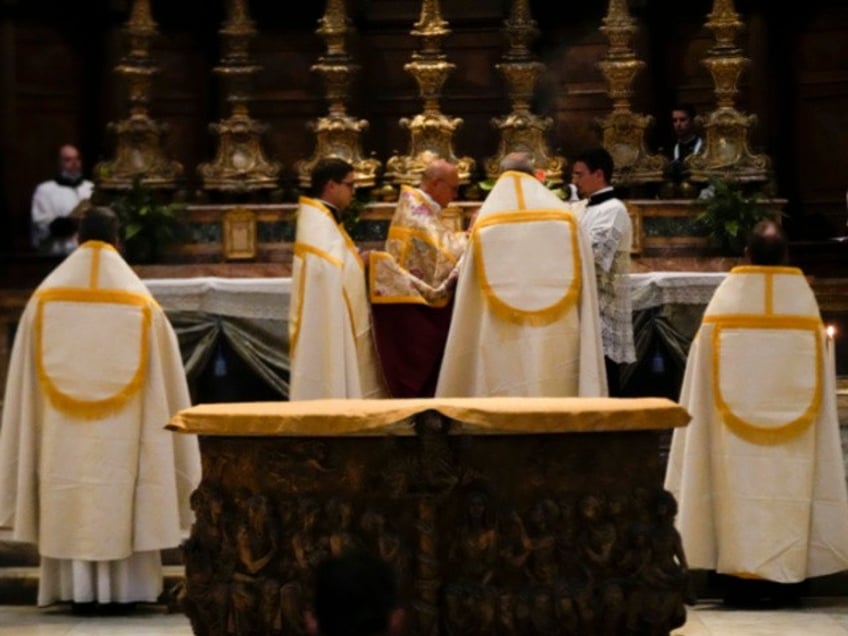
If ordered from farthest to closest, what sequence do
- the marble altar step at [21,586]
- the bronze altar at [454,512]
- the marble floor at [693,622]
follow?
the marble altar step at [21,586] → the marble floor at [693,622] → the bronze altar at [454,512]

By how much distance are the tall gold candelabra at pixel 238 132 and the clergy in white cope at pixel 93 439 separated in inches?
136

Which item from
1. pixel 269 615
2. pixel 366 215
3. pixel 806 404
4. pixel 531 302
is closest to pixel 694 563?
pixel 806 404

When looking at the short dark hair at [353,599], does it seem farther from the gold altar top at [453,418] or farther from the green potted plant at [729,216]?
the green potted plant at [729,216]

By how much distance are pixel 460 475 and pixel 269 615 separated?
0.79 meters

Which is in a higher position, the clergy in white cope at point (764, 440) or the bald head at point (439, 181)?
the bald head at point (439, 181)

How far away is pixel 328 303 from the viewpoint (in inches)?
461

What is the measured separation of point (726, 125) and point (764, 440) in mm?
3807

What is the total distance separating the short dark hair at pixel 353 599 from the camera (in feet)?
17.4

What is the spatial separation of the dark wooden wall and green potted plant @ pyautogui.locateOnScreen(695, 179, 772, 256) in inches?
38.1

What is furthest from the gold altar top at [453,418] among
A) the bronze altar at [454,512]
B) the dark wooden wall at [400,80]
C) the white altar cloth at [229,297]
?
the dark wooden wall at [400,80]

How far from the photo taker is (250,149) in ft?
46.5

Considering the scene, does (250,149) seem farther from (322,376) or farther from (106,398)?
(106,398)

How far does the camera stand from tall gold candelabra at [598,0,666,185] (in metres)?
13.8

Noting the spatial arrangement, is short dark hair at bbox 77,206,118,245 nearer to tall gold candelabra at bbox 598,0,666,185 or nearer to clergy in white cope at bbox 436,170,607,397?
clergy in white cope at bbox 436,170,607,397
